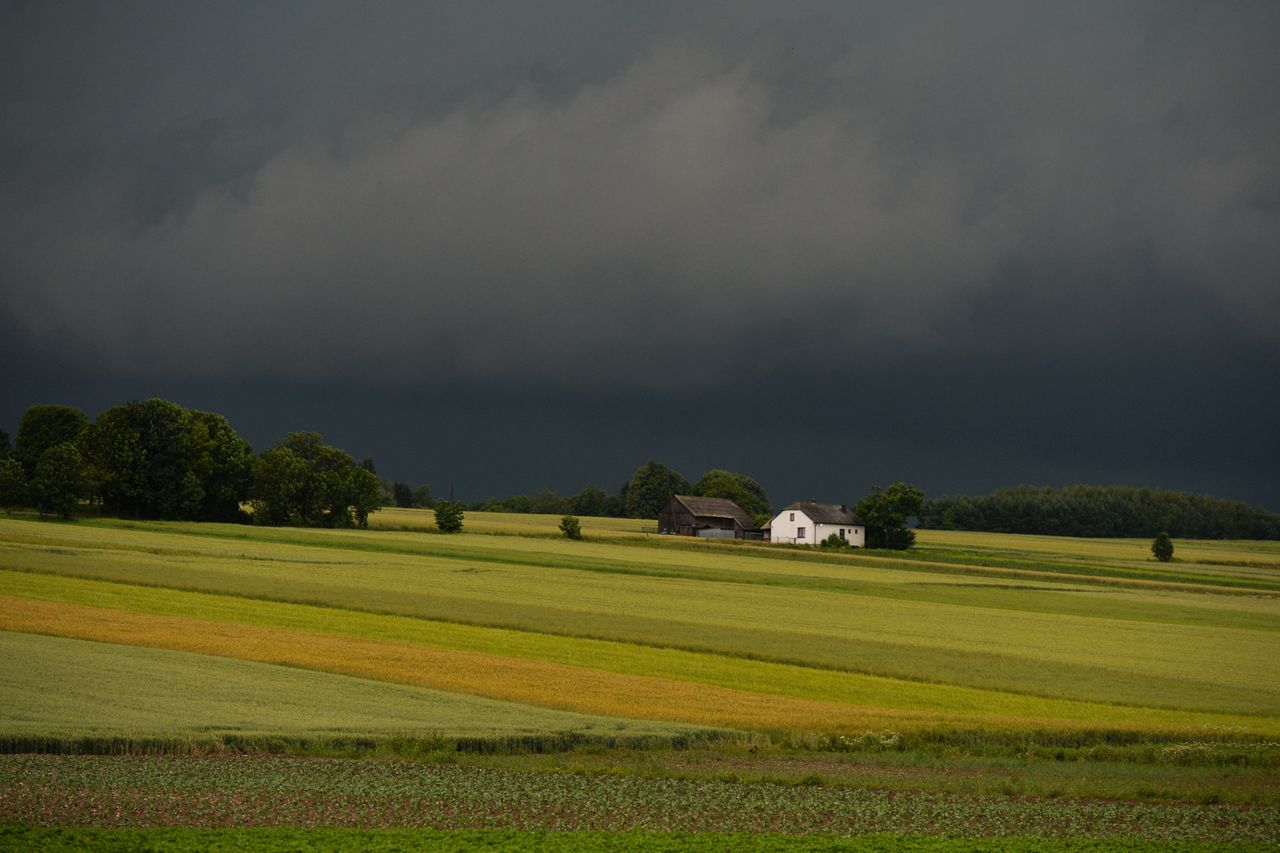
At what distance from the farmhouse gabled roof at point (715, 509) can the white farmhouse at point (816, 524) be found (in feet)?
38.9

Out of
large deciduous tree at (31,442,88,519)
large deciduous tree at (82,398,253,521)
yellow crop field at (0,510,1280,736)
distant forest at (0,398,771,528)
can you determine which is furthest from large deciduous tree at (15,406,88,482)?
yellow crop field at (0,510,1280,736)

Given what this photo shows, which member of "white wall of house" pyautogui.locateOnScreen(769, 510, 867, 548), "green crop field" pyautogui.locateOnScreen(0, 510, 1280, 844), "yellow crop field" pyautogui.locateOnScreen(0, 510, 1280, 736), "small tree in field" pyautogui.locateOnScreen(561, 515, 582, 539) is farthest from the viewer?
"white wall of house" pyautogui.locateOnScreen(769, 510, 867, 548)

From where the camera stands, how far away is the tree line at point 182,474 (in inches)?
4360

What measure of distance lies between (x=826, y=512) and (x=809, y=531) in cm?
391

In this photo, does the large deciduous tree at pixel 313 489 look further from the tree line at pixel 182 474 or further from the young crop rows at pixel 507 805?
the young crop rows at pixel 507 805

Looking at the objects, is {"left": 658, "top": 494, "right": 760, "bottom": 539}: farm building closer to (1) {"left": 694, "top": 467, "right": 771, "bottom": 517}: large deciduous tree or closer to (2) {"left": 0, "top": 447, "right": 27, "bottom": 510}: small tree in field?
(1) {"left": 694, "top": 467, "right": 771, "bottom": 517}: large deciduous tree

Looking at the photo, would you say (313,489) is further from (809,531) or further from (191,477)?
(809,531)

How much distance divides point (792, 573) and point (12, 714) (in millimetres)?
65673

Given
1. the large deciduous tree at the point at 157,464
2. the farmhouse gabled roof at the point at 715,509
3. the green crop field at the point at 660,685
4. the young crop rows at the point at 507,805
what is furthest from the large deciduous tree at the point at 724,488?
the young crop rows at the point at 507,805

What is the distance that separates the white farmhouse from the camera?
133000 mm

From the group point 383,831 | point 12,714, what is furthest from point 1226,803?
point 12,714

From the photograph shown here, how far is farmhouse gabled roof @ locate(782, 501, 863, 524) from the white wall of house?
0.48m

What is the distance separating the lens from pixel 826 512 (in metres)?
136

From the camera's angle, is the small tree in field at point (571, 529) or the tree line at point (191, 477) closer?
the tree line at point (191, 477)
